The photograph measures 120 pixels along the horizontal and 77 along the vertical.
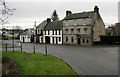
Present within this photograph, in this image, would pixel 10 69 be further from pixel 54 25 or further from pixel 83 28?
pixel 54 25

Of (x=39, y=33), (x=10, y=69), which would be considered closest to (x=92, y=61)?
(x=10, y=69)

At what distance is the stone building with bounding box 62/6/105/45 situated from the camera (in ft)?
190

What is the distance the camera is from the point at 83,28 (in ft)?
197

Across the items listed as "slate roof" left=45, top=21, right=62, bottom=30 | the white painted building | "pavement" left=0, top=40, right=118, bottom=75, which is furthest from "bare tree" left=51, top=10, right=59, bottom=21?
"pavement" left=0, top=40, right=118, bottom=75

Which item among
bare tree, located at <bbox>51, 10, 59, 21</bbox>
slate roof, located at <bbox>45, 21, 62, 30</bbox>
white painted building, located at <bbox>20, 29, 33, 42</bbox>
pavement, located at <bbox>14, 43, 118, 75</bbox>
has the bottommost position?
pavement, located at <bbox>14, 43, 118, 75</bbox>

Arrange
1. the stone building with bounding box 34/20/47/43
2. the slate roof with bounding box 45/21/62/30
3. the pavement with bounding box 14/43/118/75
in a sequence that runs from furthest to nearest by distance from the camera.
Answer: the stone building with bounding box 34/20/47/43 → the slate roof with bounding box 45/21/62/30 → the pavement with bounding box 14/43/118/75

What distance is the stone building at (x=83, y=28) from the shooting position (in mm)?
57781

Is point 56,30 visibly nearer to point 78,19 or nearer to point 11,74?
point 78,19

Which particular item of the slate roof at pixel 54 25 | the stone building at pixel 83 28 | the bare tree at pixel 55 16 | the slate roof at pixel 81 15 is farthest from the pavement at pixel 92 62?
the bare tree at pixel 55 16

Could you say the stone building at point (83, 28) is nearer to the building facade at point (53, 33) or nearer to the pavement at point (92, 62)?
the building facade at point (53, 33)

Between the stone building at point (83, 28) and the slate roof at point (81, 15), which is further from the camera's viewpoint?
the slate roof at point (81, 15)

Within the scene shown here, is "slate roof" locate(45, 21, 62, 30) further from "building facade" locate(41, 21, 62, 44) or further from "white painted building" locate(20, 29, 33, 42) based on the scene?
"white painted building" locate(20, 29, 33, 42)

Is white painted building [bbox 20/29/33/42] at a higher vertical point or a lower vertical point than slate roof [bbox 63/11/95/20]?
lower

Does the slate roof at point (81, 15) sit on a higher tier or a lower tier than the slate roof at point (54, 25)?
higher
